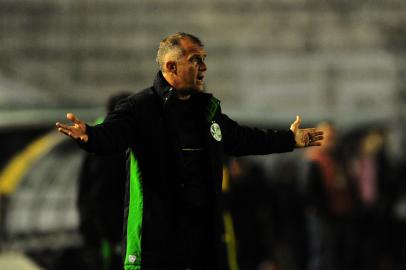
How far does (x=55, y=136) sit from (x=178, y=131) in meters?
5.09

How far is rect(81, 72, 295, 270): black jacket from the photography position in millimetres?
4074

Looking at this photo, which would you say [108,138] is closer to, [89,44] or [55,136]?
[55,136]

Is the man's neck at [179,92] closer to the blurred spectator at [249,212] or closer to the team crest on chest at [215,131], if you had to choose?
the team crest on chest at [215,131]

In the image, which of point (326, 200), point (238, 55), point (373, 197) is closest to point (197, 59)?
point (326, 200)

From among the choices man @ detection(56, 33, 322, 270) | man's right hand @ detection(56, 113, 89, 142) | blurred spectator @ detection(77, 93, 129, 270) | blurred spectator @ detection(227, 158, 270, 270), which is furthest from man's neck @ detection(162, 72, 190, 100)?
blurred spectator @ detection(227, 158, 270, 270)

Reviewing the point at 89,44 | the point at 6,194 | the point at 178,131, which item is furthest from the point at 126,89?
the point at 178,131

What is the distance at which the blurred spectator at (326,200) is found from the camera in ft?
28.6

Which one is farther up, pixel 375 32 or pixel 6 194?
pixel 375 32

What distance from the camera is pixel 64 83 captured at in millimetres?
14469

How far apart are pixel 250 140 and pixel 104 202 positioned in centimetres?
164

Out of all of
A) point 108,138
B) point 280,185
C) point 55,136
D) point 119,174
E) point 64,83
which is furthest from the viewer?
point 64,83

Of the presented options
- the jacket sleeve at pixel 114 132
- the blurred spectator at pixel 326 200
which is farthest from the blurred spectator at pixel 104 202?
the blurred spectator at pixel 326 200

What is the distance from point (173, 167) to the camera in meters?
4.12

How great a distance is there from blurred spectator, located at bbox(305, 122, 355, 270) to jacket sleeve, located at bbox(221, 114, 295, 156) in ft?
13.7
